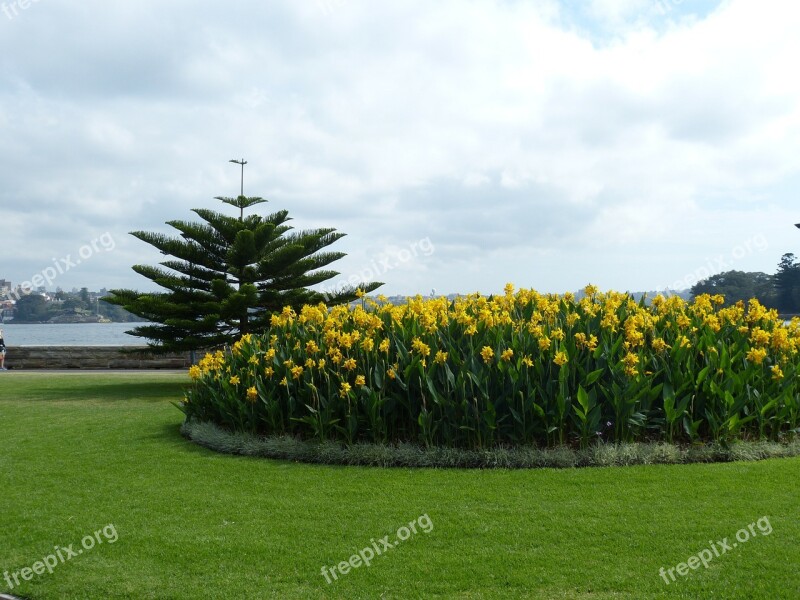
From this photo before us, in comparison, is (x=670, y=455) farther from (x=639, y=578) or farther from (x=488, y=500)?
(x=639, y=578)

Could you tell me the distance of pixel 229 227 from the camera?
13.6 meters

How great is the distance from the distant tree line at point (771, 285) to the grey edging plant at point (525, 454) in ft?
50.0

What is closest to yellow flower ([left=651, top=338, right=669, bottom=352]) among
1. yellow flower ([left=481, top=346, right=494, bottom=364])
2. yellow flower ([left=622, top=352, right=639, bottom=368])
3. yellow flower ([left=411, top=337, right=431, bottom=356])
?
yellow flower ([left=622, top=352, right=639, bottom=368])

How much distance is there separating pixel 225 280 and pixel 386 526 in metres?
10.0

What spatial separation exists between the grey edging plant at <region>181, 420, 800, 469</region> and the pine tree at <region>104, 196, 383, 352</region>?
720cm

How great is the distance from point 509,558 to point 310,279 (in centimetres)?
1111

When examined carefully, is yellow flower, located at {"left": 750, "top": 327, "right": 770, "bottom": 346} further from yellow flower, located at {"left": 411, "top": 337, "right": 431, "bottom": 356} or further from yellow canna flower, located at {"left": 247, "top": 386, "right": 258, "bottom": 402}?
yellow canna flower, located at {"left": 247, "top": 386, "right": 258, "bottom": 402}

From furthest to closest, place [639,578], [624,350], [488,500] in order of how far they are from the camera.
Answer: [624,350], [488,500], [639,578]

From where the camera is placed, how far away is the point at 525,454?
560 cm

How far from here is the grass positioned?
339 centimetres

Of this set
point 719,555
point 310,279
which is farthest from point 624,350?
point 310,279

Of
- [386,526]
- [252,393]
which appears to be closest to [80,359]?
[252,393]

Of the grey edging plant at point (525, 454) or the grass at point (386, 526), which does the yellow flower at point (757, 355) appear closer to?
the grey edging plant at point (525, 454)

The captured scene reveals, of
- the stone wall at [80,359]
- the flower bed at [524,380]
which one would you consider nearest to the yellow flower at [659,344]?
Answer: the flower bed at [524,380]
